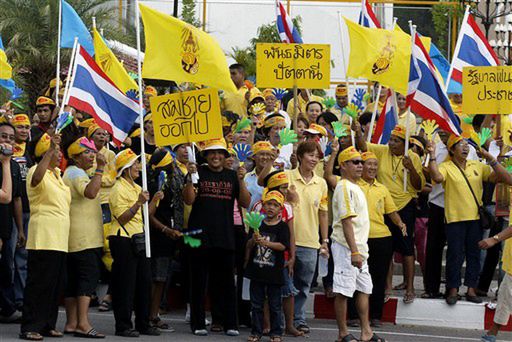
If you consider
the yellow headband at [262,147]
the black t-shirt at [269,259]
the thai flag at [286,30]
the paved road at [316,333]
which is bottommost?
the paved road at [316,333]

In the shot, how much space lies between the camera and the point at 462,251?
1497cm

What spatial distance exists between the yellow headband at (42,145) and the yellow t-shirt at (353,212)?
2801 mm

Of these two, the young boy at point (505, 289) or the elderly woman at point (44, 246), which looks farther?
the young boy at point (505, 289)

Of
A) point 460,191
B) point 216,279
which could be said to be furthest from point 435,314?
point 216,279

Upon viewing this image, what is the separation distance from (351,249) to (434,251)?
284 centimetres

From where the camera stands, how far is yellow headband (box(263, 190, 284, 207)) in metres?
13.1

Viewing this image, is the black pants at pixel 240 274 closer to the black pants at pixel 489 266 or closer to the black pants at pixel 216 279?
the black pants at pixel 216 279

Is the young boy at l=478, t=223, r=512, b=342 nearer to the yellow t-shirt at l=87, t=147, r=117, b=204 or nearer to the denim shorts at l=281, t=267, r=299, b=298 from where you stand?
the denim shorts at l=281, t=267, r=299, b=298

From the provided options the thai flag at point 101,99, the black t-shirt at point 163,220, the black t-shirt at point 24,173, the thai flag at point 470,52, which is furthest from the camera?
the thai flag at point 470,52

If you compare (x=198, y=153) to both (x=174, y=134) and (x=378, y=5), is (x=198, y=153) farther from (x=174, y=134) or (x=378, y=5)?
(x=378, y=5)

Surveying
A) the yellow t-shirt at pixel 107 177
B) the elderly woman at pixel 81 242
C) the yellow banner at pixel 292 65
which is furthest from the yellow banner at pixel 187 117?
the yellow banner at pixel 292 65

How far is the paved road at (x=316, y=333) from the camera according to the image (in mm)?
13117

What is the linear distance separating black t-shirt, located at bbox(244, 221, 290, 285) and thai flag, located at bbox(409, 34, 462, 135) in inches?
109

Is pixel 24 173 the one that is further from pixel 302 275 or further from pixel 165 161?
pixel 302 275
